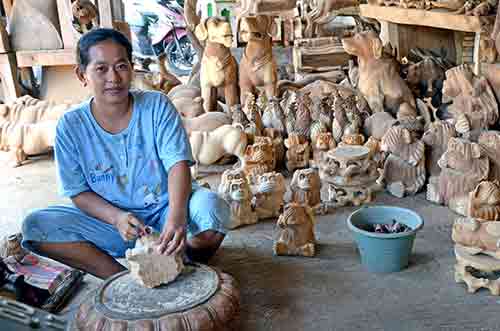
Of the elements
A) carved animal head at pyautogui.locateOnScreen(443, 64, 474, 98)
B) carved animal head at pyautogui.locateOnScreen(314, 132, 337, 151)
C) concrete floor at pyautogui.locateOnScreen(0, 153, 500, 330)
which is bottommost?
concrete floor at pyautogui.locateOnScreen(0, 153, 500, 330)

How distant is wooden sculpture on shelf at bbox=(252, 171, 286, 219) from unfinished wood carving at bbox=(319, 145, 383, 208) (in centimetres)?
33

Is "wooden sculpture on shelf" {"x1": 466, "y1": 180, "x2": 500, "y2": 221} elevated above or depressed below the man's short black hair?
below

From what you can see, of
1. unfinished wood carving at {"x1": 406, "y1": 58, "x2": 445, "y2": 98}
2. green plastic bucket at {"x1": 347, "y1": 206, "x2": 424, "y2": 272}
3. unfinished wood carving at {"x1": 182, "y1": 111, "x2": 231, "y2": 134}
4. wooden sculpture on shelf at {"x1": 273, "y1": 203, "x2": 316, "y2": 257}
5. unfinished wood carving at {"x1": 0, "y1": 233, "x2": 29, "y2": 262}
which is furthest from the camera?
unfinished wood carving at {"x1": 406, "y1": 58, "x2": 445, "y2": 98}

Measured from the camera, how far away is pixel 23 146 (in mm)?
4406

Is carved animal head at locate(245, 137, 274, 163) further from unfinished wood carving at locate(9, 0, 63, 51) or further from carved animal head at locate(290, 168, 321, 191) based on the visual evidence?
unfinished wood carving at locate(9, 0, 63, 51)

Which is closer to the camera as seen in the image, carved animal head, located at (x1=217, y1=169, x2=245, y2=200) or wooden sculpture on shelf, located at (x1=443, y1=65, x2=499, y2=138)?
carved animal head, located at (x1=217, y1=169, x2=245, y2=200)

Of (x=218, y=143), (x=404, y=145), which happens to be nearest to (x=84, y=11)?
(x=218, y=143)

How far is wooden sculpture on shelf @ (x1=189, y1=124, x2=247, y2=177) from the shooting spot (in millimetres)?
3848

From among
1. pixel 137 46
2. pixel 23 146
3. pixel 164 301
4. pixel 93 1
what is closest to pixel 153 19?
pixel 137 46

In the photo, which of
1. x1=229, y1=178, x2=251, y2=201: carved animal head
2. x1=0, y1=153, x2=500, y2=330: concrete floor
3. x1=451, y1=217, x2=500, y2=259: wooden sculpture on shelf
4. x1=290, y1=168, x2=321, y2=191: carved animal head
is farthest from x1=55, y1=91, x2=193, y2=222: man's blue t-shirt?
x1=451, y1=217, x2=500, y2=259: wooden sculpture on shelf

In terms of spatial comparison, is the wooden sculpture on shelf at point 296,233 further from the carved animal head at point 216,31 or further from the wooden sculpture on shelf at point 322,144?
the carved animal head at point 216,31

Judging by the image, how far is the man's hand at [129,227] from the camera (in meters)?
2.09

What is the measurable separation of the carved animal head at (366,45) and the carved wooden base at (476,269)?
88.6 inches

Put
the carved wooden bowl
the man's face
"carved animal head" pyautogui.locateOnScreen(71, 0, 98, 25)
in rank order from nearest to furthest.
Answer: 1. the carved wooden bowl
2. the man's face
3. "carved animal head" pyautogui.locateOnScreen(71, 0, 98, 25)
